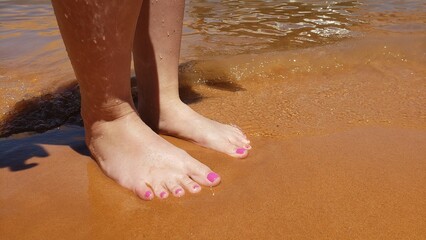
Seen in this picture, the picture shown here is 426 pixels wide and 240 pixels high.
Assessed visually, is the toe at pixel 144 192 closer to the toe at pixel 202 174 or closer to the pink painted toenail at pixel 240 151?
the toe at pixel 202 174

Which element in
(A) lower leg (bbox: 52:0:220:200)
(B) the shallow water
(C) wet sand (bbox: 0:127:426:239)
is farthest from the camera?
(B) the shallow water

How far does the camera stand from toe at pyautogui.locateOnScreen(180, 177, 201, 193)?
1178mm

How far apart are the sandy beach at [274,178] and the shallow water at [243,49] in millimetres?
178

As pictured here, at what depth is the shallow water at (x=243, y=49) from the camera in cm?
217

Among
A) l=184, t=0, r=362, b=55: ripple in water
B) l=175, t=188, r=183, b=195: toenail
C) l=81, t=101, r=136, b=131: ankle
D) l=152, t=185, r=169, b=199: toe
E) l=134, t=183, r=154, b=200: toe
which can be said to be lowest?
l=184, t=0, r=362, b=55: ripple in water

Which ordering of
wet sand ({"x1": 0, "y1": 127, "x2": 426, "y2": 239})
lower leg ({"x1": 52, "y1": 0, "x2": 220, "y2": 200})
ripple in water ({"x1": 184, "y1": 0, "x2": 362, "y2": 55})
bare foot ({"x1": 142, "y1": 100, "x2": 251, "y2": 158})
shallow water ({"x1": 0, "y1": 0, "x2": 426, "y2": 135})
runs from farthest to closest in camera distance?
ripple in water ({"x1": 184, "y1": 0, "x2": 362, "y2": 55})
shallow water ({"x1": 0, "y1": 0, "x2": 426, "y2": 135})
bare foot ({"x1": 142, "y1": 100, "x2": 251, "y2": 158})
lower leg ({"x1": 52, "y1": 0, "x2": 220, "y2": 200})
wet sand ({"x1": 0, "y1": 127, "x2": 426, "y2": 239})

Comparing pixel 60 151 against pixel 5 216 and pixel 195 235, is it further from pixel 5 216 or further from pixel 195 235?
pixel 195 235

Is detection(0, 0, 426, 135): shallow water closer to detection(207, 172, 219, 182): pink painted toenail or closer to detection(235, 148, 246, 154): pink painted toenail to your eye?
detection(235, 148, 246, 154): pink painted toenail

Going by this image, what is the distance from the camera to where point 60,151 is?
143cm

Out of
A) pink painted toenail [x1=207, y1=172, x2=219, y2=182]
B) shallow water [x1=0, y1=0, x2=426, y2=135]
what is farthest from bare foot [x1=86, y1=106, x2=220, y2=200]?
shallow water [x1=0, y1=0, x2=426, y2=135]

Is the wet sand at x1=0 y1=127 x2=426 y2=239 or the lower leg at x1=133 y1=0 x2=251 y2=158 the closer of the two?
the wet sand at x1=0 y1=127 x2=426 y2=239

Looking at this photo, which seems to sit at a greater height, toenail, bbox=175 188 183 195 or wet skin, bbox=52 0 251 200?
wet skin, bbox=52 0 251 200

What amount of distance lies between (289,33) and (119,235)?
110 inches

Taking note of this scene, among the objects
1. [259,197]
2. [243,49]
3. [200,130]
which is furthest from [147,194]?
[243,49]
